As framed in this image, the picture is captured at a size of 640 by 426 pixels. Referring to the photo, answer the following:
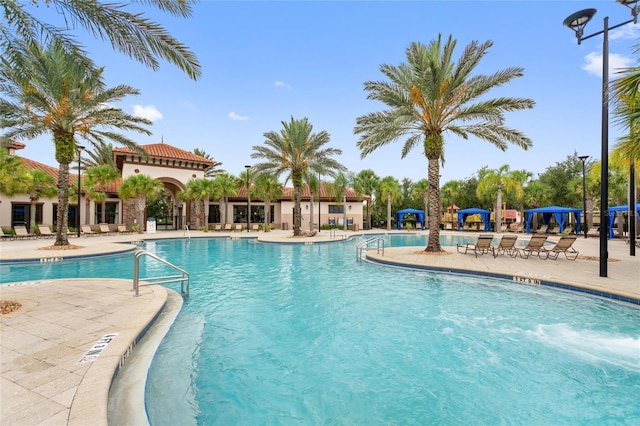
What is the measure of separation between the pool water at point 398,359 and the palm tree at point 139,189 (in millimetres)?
24165

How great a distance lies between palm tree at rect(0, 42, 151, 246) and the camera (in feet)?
44.4

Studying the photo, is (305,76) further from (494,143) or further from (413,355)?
(413,355)

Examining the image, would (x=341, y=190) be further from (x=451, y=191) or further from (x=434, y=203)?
(x=434, y=203)

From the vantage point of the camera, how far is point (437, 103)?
13922 millimetres

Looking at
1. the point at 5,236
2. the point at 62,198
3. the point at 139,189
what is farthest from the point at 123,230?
the point at 62,198

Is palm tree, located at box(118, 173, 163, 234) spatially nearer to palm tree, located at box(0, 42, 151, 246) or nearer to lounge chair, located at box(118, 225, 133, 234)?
lounge chair, located at box(118, 225, 133, 234)

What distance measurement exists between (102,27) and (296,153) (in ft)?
56.5

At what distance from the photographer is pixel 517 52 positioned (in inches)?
574

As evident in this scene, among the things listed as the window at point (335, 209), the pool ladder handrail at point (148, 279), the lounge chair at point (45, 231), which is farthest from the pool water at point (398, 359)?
the window at point (335, 209)

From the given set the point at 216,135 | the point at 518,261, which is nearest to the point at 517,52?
the point at 518,261

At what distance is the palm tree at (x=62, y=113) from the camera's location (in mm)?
13523

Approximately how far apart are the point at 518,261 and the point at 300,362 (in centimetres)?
1097

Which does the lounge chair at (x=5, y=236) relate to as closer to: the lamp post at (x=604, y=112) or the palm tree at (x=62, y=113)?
the palm tree at (x=62, y=113)

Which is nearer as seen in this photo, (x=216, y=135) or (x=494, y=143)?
(x=494, y=143)
